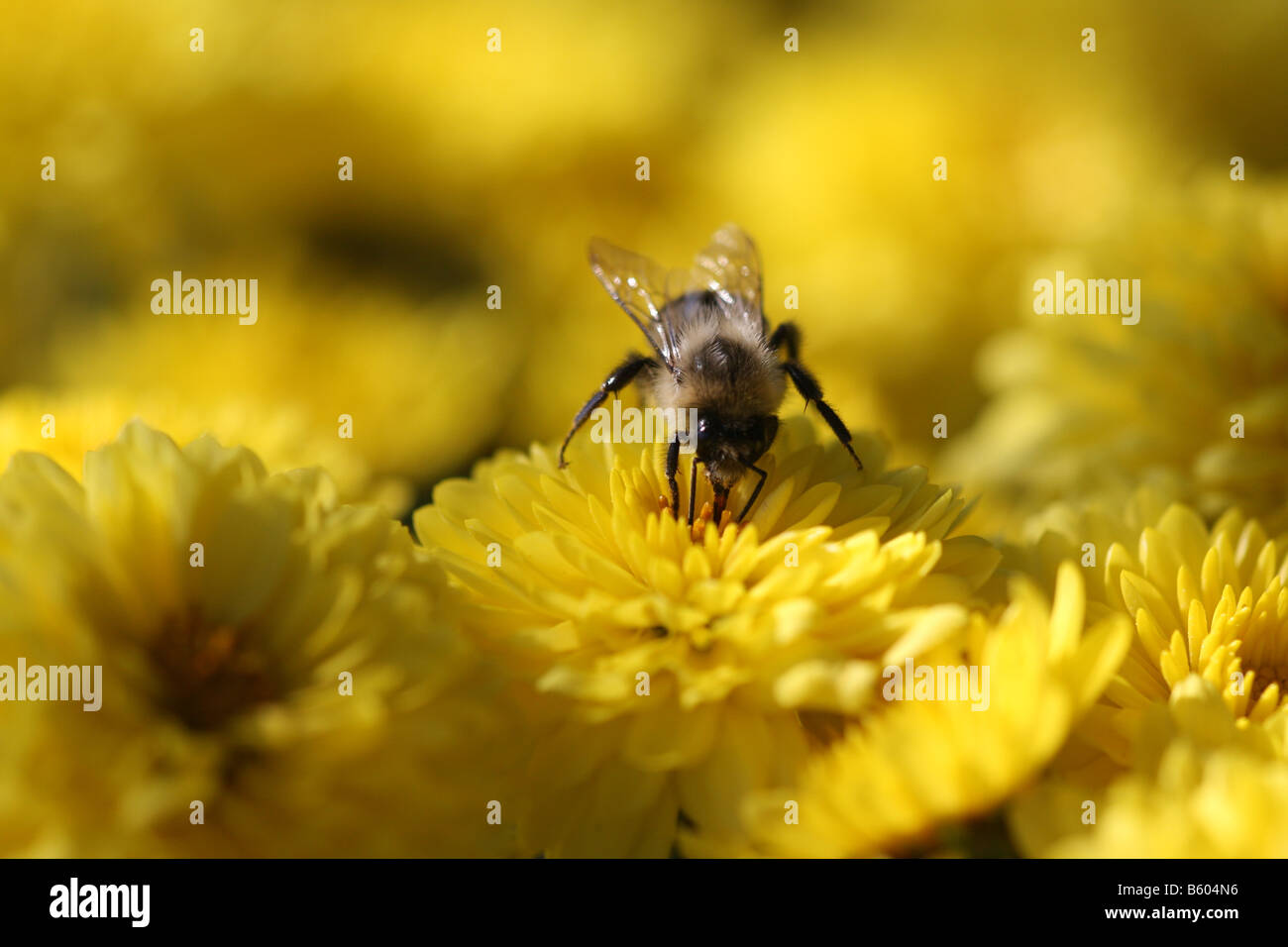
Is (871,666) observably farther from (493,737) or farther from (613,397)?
(613,397)

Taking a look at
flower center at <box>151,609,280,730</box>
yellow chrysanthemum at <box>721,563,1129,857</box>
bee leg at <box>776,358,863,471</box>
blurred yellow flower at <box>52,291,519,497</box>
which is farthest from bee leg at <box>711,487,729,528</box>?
blurred yellow flower at <box>52,291,519,497</box>

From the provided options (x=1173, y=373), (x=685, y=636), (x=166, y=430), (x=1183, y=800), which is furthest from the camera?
(x=1173, y=373)

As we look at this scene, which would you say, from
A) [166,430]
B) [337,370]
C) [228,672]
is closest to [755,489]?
[228,672]

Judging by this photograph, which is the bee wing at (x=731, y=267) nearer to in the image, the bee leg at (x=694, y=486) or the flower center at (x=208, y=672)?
the bee leg at (x=694, y=486)

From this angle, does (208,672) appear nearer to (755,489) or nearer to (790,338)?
(755,489)

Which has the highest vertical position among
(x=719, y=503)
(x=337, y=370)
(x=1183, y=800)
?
(x=337, y=370)

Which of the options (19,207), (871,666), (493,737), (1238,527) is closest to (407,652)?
(493,737)
